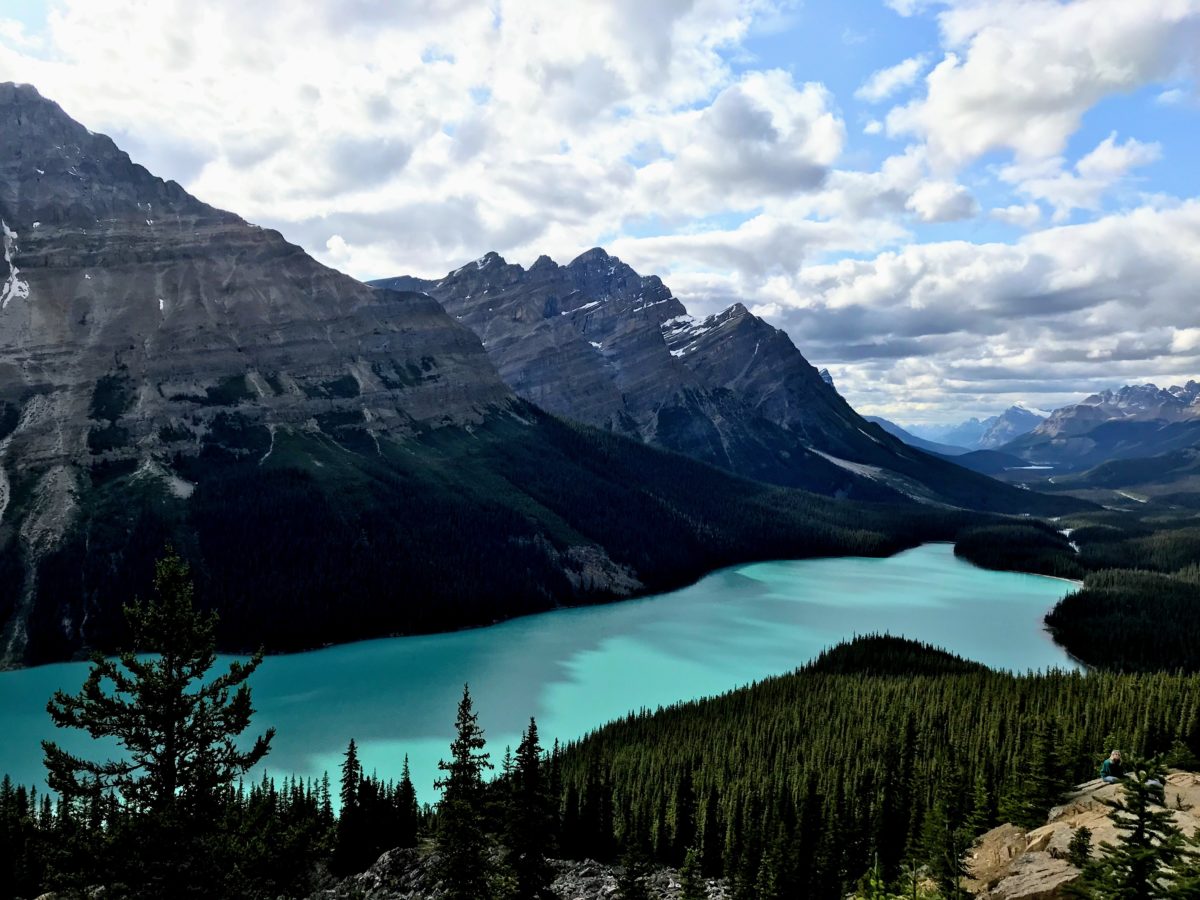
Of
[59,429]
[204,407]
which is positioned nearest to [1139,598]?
[204,407]

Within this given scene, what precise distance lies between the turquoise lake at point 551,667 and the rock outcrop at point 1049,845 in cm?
5252

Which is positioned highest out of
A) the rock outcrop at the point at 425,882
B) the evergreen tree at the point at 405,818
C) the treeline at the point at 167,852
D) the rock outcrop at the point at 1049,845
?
the treeline at the point at 167,852

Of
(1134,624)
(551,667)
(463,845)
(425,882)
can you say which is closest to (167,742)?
(463,845)

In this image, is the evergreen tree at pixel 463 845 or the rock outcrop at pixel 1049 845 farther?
the evergreen tree at pixel 463 845

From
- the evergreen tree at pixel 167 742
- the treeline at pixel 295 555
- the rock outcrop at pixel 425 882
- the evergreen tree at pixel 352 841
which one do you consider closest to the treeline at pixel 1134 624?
the treeline at pixel 295 555

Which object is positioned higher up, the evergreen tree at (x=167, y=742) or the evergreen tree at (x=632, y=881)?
the evergreen tree at (x=167, y=742)

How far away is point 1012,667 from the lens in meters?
125

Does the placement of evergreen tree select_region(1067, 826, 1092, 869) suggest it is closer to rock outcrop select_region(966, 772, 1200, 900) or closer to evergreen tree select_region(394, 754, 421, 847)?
rock outcrop select_region(966, 772, 1200, 900)

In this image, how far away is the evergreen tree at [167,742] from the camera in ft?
61.5

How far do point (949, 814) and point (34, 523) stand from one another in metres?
153

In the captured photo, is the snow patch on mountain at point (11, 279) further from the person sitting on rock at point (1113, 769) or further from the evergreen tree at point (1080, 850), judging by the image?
the evergreen tree at point (1080, 850)

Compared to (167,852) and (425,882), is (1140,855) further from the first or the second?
(425,882)

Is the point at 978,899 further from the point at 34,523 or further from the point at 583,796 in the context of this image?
the point at 34,523

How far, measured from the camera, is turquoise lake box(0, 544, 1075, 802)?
289 ft
